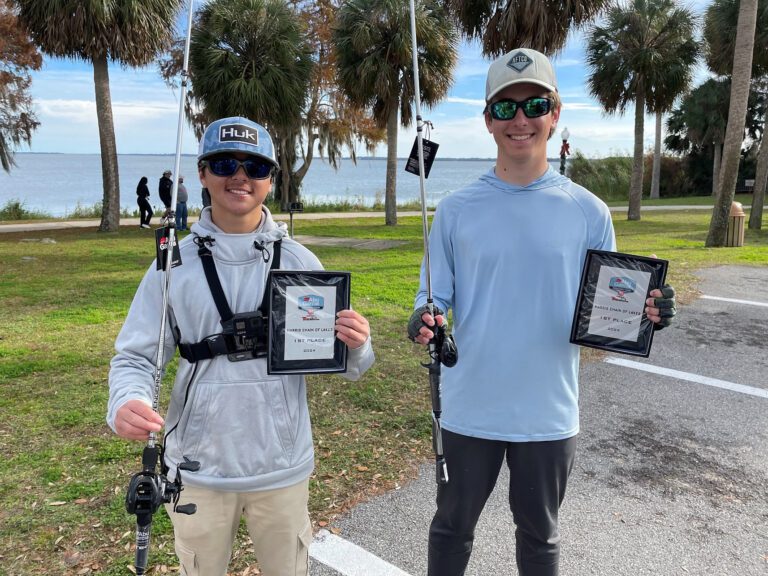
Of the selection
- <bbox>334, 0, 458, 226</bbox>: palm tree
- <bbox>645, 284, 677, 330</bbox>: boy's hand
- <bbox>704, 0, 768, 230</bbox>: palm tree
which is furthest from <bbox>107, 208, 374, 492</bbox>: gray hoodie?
<bbox>704, 0, 768, 230</bbox>: palm tree

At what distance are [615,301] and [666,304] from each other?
6.9 inches

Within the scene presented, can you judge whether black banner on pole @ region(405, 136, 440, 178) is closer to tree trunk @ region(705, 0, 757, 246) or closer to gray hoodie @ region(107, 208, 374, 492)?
gray hoodie @ region(107, 208, 374, 492)

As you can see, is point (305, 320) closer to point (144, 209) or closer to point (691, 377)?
point (691, 377)

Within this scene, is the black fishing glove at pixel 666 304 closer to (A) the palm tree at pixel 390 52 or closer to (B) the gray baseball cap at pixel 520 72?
(B) the gray baseball cap at pixel 520 72

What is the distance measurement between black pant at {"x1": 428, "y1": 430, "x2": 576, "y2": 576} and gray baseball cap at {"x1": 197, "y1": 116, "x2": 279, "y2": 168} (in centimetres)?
126

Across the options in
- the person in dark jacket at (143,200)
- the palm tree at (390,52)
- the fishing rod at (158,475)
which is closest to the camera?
the fishing rod at (158,475)

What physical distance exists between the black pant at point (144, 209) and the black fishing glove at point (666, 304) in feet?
59.0

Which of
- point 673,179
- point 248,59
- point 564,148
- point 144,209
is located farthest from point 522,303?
point 673,179

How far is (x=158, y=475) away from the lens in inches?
64.2

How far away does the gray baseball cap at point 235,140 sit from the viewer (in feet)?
6.14

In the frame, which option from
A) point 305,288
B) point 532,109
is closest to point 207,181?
point 305,288

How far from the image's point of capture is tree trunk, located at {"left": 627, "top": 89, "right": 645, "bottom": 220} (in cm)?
2102

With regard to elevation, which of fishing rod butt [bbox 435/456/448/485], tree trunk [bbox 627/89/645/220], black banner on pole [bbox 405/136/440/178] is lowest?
fishing rod butt [bbox 435/456/448/485]

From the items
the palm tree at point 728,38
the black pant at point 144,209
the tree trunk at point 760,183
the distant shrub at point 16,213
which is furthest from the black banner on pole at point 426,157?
the distant shrub at point 16,213
